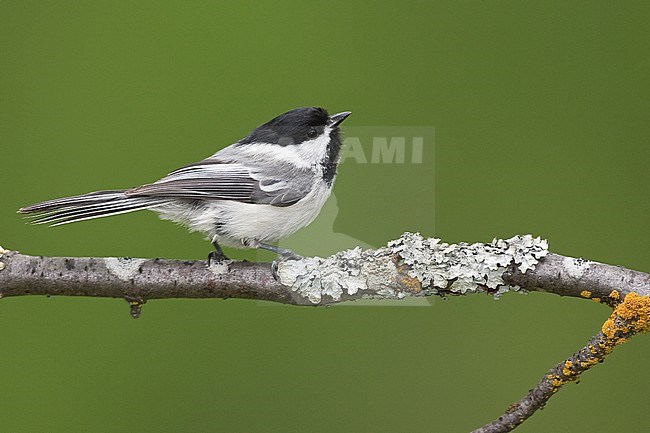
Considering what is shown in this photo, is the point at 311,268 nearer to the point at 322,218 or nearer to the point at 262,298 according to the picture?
the point at 262,298

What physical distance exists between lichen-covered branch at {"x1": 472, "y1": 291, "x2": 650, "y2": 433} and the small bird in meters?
0.58

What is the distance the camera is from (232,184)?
1874 mm

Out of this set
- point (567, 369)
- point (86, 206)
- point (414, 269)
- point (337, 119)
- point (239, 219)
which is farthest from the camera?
point (337, 119)

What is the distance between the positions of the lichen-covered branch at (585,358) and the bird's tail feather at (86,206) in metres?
0.87

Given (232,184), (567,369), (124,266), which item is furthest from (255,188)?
(567,369)

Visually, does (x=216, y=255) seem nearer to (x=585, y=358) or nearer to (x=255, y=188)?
(x=255, y=188)

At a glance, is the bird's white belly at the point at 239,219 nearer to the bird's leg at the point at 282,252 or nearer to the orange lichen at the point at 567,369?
the bird's leg at the point at 282,252

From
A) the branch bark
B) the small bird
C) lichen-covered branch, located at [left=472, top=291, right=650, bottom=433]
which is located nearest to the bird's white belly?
the small bird

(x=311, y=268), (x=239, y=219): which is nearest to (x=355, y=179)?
(x=239, y=219)

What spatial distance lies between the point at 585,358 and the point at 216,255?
79 cm

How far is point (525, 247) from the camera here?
1544 millimetres

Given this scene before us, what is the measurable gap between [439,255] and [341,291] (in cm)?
20

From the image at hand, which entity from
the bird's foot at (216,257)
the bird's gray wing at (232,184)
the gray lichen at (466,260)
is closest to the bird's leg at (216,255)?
the bird's foot at (216,257)

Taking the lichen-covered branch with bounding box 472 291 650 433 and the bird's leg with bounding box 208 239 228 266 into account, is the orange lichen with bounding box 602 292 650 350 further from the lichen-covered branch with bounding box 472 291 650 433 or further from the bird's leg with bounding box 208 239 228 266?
the bird's leg with bounding box 208 239 228 266
